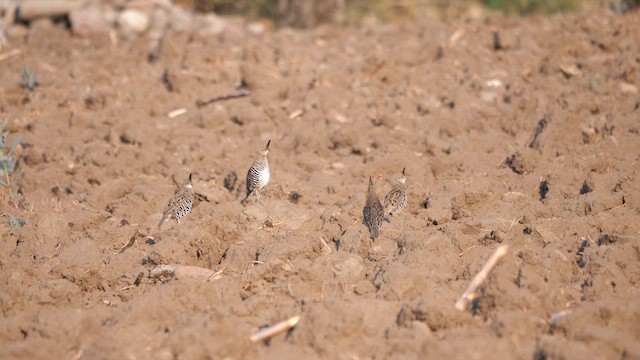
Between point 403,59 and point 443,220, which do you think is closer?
point 443,220

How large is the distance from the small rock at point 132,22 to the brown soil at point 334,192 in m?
0.62

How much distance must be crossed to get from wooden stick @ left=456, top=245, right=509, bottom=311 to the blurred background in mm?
8137

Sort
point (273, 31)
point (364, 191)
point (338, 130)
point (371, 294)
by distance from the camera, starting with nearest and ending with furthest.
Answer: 1. point (371, 294)
2. point (364, 191)
3. point (338, 130)
4. point (273, 31)

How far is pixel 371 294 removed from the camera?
5.86 meters

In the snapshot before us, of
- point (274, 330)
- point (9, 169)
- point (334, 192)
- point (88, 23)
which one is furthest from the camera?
point (88, 23)

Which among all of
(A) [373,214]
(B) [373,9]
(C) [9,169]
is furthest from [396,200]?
(B) [373,9]

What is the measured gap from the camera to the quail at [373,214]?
670 cm

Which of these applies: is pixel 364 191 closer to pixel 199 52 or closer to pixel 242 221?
pixel 242 221

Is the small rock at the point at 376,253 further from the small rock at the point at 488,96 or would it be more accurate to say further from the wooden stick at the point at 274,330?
the small rock at the point at 488,96

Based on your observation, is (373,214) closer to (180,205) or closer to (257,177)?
(257,177)

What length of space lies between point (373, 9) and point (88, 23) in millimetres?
6168

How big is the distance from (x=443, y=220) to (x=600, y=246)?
1.38 metres

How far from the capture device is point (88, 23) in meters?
12.1

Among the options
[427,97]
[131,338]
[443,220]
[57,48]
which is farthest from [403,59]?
[131,338]
